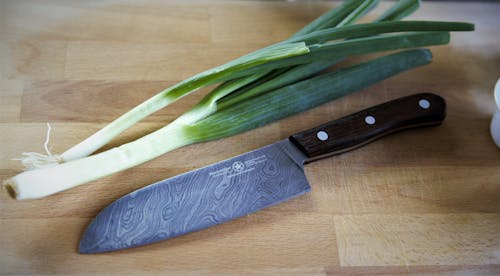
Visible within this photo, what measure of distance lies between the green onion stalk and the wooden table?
0.05m

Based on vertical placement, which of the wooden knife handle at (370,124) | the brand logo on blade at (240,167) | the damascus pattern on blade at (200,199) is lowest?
the damascus pattern on blade at (200,199)

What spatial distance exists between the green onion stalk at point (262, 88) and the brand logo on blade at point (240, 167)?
0.41 ft

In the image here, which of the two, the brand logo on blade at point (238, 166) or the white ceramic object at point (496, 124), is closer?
the brand logo on blade at point (238, 166)

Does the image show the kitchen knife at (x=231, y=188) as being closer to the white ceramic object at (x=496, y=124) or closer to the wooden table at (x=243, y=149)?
the wooden table at (x=243, y=149)

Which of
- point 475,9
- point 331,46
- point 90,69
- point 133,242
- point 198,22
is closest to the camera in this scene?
point 133,242

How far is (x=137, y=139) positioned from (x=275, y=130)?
35cm

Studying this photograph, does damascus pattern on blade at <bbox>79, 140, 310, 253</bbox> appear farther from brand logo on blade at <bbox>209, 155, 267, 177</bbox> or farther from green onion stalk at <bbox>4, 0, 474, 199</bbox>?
green onion stalk at <bbox>4, 0, 474, 199</bbox>

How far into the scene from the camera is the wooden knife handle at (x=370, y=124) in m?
1.35

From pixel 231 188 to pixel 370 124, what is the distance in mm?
389

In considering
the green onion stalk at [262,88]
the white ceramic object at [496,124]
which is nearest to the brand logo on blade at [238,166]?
the green onion stalk at [262,88]

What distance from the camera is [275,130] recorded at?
145 centimetres

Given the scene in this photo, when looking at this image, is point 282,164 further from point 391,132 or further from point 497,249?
point 497,249

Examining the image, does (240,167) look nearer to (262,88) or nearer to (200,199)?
(200,199)

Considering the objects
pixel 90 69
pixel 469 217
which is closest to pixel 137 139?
pixel 90 69
